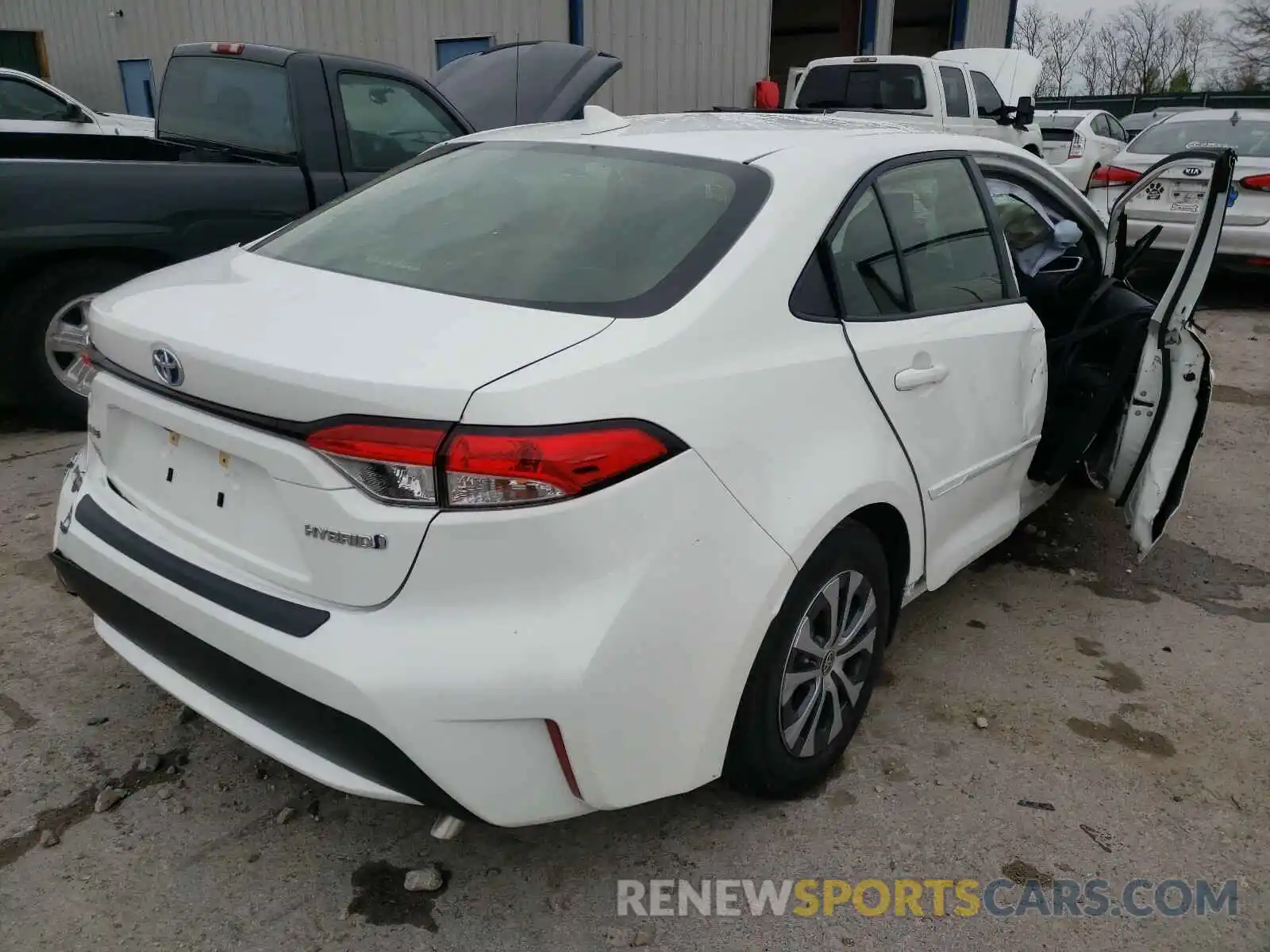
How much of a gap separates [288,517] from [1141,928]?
203 cm

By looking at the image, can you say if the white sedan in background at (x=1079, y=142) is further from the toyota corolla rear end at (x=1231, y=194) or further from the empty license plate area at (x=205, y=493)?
the empty license plate area at (x=205, y=493)

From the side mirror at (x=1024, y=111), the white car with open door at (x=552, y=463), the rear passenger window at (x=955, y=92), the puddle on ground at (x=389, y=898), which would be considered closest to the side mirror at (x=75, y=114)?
the white car with open door at (x=552, y=463)

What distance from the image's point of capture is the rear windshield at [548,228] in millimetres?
2197

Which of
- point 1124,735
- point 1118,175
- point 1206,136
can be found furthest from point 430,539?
point 1206,136

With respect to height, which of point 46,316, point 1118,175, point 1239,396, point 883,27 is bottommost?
point 1239,396

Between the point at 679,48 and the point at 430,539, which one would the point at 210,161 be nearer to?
the point at 430,539

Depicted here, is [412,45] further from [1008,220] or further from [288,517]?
[288,517]

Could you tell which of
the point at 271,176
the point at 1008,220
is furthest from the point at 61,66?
the point at 1008,220

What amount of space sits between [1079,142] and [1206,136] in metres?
6.05

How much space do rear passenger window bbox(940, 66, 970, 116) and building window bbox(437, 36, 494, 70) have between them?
17.5 feet

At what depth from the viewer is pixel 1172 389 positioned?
3479mm

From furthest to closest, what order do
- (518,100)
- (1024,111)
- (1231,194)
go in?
(1024,111)
(1231,194)
(518,100)

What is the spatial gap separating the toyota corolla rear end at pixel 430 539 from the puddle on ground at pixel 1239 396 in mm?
5224

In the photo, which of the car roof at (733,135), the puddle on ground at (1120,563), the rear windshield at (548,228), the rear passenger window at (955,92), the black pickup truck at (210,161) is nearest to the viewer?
the rear windshield at (548,228)
